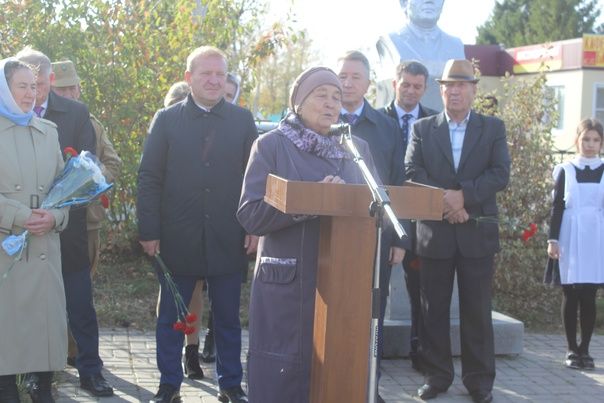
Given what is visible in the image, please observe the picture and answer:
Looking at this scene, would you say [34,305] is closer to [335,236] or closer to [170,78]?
[335,236]

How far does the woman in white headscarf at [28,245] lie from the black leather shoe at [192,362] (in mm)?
1381

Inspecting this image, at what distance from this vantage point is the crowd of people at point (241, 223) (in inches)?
161

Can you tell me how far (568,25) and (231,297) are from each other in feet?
145

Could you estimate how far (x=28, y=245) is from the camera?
4.91m

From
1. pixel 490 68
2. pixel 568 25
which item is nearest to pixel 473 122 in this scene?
pixel 490 68

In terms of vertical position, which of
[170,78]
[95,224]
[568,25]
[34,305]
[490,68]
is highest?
[568,25]

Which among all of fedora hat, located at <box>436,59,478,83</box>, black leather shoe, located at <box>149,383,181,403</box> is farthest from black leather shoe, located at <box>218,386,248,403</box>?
fedora hat, located at <box>436,59,478,83</box>

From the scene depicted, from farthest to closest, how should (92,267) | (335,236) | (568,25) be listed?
1. (568,25)
2. (92,267)
3. (335,236)

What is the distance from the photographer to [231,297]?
220 inches

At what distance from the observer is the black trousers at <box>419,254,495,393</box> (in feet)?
19.5

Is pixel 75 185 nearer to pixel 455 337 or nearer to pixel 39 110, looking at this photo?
pixel 39 110

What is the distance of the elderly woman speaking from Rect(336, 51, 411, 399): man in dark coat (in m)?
1.51

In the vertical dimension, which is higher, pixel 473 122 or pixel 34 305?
pixel 473 122

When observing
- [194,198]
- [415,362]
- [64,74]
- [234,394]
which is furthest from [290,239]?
[64,74]
